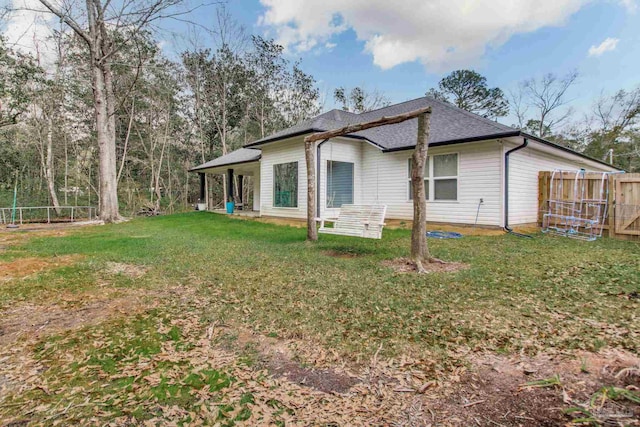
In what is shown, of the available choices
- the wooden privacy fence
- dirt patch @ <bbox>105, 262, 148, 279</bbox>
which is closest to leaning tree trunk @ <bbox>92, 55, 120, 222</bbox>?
dirt patch @ <bbox>105, 262, 148, 279</bbox>

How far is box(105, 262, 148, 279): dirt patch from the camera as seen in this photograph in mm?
5199

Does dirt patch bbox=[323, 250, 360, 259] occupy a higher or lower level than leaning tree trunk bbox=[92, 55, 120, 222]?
lower

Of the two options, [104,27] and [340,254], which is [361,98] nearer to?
[104,27]

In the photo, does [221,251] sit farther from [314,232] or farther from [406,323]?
[406,323]

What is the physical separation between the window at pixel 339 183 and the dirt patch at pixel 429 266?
626cm

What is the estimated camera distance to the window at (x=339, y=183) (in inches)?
463

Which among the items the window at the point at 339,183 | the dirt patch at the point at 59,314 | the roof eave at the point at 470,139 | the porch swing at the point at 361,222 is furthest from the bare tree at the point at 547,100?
the dirt patch at the point at 59,314

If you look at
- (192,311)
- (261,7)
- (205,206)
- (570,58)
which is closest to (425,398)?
(192,311)

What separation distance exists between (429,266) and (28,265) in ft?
23.1

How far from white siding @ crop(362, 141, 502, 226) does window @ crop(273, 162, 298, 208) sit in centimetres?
317

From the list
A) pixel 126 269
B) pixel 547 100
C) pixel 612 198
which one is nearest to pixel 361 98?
pixel 547 100

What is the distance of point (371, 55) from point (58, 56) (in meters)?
18.9

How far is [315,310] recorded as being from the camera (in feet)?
11.7

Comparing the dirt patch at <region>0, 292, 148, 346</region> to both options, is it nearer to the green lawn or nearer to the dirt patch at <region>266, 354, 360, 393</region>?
the green lawn
